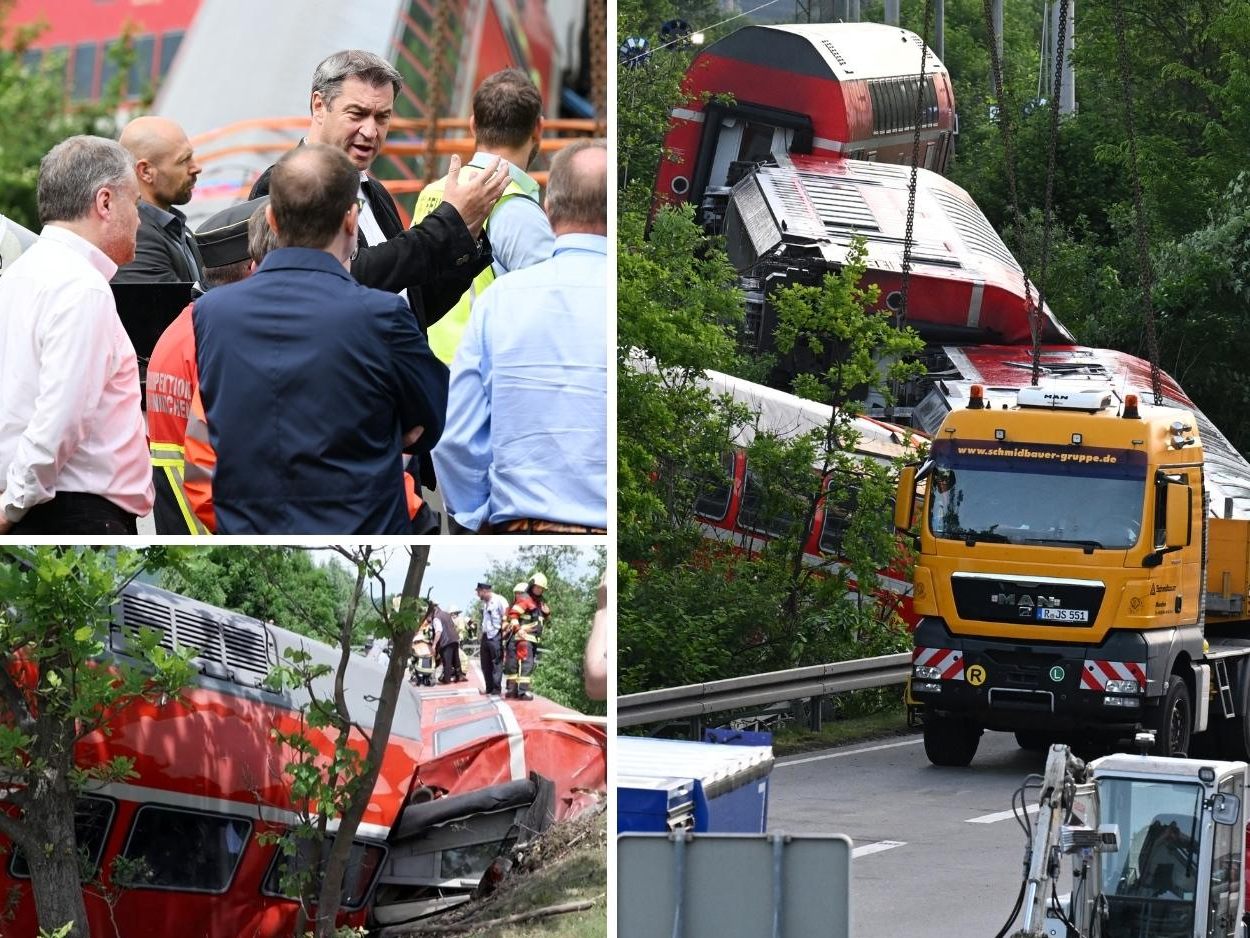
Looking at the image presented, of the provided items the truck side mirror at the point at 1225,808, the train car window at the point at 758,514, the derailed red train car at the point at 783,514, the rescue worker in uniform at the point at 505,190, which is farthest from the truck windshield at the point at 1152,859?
the train car window at the point at 758,514

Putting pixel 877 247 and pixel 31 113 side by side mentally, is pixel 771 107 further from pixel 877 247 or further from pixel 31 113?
pixel 31 113

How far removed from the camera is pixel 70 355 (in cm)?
631

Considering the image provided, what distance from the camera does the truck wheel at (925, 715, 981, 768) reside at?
2020cm

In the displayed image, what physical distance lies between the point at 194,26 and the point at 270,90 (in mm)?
293

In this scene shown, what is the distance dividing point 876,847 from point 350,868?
880 cm

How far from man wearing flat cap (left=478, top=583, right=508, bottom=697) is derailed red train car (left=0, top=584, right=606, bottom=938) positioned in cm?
14

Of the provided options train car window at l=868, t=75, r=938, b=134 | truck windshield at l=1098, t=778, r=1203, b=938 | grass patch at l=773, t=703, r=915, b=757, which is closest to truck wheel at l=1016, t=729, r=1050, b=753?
grass patch at l=773, t=703, r=915, b=757

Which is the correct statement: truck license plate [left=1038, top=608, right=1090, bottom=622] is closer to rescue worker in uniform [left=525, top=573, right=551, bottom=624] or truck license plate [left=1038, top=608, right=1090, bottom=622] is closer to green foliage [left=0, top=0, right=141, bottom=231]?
rescue worker in uniform [left=525, top=573, right=551, bottom=624]

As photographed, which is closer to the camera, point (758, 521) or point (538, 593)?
point (538, 593)

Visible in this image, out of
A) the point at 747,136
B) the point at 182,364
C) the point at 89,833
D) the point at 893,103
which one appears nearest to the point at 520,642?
the point at 182,364

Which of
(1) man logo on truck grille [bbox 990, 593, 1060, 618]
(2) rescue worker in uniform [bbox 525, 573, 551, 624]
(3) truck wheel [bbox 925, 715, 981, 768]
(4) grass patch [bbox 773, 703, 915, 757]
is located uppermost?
(2) rescue worker in uniform [bbox 525, 573, 551, 624]

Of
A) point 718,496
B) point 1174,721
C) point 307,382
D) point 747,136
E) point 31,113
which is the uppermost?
point 747,136

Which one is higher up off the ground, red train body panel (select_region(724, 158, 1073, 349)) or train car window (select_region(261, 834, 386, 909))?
red train body panel (select_region(724, 158, 1073, 349))

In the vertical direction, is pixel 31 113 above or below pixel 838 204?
below
